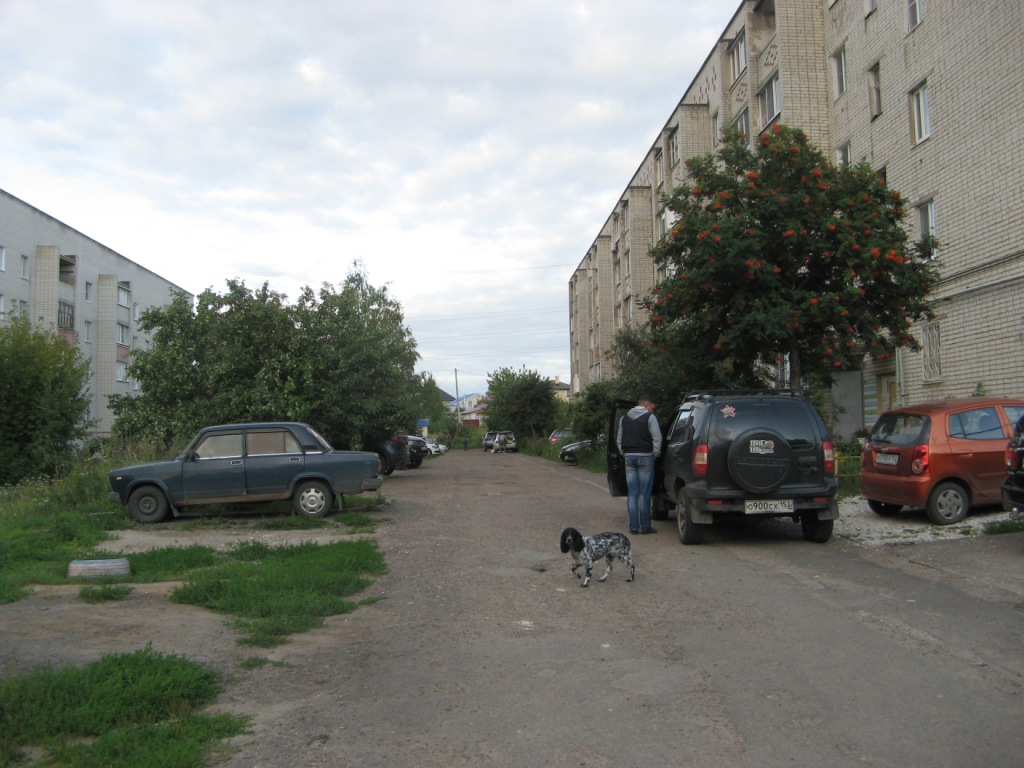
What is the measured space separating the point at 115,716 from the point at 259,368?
1903cm

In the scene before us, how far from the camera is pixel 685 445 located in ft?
34.9

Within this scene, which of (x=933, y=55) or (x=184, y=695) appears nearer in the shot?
(x=184, y=695)

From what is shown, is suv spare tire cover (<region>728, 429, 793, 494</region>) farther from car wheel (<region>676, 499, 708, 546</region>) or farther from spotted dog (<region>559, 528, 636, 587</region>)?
spotted dog (<region>559, 528, 636, 587</region>)

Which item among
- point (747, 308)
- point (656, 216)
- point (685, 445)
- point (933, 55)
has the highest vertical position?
point (656, 216)

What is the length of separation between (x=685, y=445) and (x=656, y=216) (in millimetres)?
38753

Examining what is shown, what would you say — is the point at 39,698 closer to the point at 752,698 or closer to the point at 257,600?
the point at 257,600

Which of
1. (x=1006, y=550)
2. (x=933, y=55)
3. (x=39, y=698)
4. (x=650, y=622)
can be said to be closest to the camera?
(x=39, y=698)

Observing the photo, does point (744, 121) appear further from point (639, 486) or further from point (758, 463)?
point (758, 463)

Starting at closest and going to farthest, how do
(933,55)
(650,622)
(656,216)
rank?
(650,622)
(933,55)
(656,216)

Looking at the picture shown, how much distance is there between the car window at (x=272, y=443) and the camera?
45.7 feet

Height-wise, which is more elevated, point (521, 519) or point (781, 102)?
point (781, 102)

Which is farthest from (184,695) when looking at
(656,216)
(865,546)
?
(656,216)

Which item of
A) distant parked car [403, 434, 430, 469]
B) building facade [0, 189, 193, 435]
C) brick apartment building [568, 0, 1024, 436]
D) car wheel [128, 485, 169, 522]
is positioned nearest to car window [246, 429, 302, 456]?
car wheel [128, 485, 169, 522]

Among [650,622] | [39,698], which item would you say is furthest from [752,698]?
[39,698]
